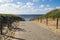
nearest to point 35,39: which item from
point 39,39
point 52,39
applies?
point 39,39

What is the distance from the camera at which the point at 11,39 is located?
14.0 meters

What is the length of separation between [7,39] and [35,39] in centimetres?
194

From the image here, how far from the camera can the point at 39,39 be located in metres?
14.2

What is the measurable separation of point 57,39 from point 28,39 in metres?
2.08

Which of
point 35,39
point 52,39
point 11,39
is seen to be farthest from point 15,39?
point 52,39

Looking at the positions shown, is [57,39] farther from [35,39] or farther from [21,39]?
[21,39]

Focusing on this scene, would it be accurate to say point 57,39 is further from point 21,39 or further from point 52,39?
point 21,39

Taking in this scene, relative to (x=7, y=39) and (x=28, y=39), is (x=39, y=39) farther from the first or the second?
(x=7, y=39)

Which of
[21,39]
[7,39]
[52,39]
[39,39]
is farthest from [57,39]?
[7,39]

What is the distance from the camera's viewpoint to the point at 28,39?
14164 millimetres

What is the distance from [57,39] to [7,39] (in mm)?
3547

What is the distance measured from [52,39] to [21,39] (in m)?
2.21

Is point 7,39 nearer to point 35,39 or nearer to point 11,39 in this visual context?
point 11,39

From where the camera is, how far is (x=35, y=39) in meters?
14.1
